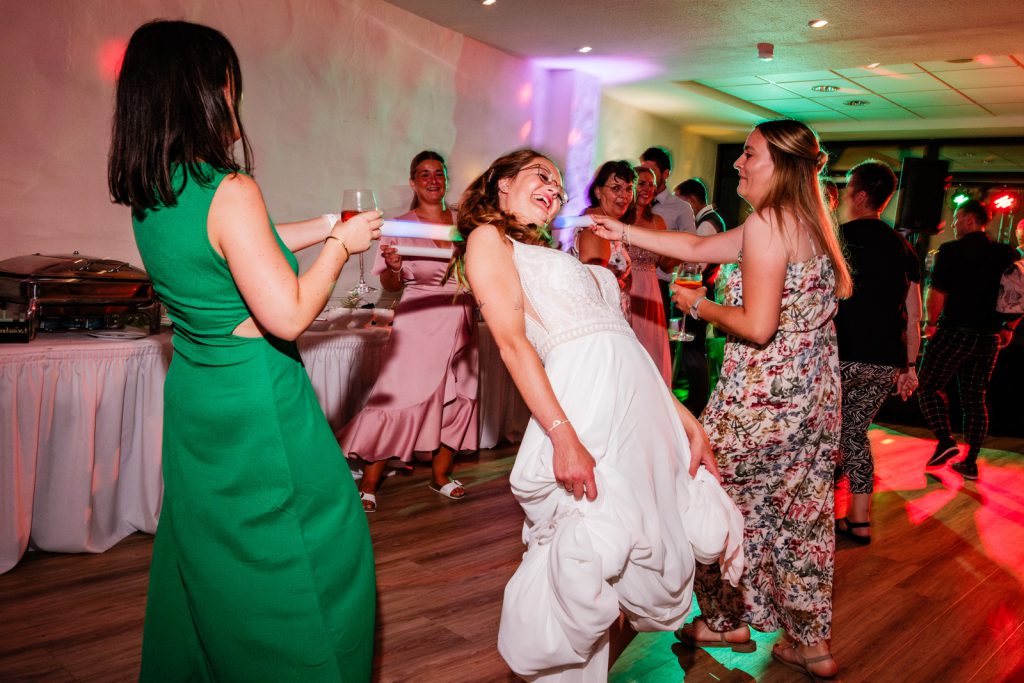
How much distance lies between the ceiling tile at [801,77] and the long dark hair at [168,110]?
7.06 m

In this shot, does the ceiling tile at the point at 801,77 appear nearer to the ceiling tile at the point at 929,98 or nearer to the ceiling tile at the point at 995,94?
the ceiling tile at the point at 929,98

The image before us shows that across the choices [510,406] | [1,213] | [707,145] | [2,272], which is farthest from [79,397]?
[707,145]

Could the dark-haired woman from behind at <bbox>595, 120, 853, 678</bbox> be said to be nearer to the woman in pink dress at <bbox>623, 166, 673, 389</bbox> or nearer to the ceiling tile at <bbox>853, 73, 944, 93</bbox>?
the woman in pink dress at <bbox>623, 166, 673, 389</bbox>

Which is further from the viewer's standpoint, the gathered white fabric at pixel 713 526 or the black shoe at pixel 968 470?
the black shoe at pixel 968 470

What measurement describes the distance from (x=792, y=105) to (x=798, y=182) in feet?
24.8

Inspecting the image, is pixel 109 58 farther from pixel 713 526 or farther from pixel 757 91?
pixel 757 91

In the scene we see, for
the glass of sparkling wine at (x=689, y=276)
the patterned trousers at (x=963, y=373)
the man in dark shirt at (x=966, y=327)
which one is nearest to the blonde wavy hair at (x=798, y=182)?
the glass of sparkling wine at (x=689, y=276)

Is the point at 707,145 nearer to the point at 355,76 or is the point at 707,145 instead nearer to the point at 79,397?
the point at 355,76

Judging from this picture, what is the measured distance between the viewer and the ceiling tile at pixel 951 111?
8.11 m

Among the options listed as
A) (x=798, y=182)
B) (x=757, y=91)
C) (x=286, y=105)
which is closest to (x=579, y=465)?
(x=798, y=182)

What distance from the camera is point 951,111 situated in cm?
836

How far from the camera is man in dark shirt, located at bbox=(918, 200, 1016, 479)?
5.02 m

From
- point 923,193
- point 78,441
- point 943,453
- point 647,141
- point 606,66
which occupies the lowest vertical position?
point 943,453

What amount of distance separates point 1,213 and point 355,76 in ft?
8.19
